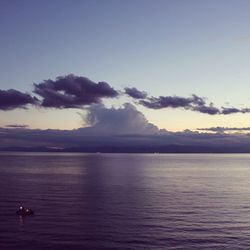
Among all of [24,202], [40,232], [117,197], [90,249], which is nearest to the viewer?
[90,249]

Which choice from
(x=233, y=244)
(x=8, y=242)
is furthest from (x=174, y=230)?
(x=8, y=242)

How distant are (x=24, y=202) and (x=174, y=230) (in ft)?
180

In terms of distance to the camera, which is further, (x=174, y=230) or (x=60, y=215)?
(x=60, y=215)

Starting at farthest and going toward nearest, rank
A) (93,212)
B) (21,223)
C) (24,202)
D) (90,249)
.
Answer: (24,202) → (93,212) → (21,223) → (90,249)

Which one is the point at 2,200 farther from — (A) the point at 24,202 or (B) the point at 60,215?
(B) the point at 60,215

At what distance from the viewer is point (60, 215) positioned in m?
98.5

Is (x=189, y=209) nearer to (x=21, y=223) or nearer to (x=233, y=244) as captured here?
(x=233, y=244)

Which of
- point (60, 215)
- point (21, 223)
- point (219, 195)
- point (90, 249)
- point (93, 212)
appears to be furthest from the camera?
point (219, 195)

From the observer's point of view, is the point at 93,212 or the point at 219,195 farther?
the point at 219,195

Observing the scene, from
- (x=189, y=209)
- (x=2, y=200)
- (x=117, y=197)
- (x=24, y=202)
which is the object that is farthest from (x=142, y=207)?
(x=2, y=200)

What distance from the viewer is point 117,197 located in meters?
134

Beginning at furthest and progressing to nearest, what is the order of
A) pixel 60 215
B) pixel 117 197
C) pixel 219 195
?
pixel 219 195, pixel 117 197, pixel 60 215

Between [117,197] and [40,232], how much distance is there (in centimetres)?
5480

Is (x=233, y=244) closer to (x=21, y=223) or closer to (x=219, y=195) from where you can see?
(x=21, y=223)
